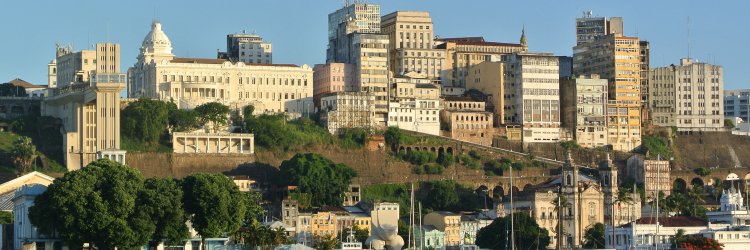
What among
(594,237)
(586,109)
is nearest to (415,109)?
(586,109)

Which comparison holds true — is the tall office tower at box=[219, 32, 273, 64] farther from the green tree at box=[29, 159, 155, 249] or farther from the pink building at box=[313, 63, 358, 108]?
the green tree at box=[29, 159, 155, 249]

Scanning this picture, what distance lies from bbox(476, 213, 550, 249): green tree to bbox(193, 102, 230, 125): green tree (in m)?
30.9

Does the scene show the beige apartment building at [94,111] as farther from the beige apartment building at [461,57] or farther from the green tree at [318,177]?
the beige apartment building at [461,57]

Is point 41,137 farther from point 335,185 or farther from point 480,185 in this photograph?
point 480,185

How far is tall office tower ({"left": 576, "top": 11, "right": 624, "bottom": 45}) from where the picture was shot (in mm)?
194625

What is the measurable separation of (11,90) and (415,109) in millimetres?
36554

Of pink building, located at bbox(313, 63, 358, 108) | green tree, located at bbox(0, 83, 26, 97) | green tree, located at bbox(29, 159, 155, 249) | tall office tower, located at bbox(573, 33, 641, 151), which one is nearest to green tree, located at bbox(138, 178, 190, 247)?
green tree, located at bbox(29, 159, 155, 249)

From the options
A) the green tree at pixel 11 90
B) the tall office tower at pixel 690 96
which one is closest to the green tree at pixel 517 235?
the green tree at pixel 11 90

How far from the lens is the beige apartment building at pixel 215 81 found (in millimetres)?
161000

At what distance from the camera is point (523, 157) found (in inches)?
6555

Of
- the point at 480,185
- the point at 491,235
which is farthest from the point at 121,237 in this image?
the point at 480,185

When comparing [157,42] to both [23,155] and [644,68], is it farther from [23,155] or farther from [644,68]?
[644,68]

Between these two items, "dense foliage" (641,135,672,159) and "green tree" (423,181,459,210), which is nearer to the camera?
"green tree" (423,181,459,210)

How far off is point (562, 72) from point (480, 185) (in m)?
31.5
